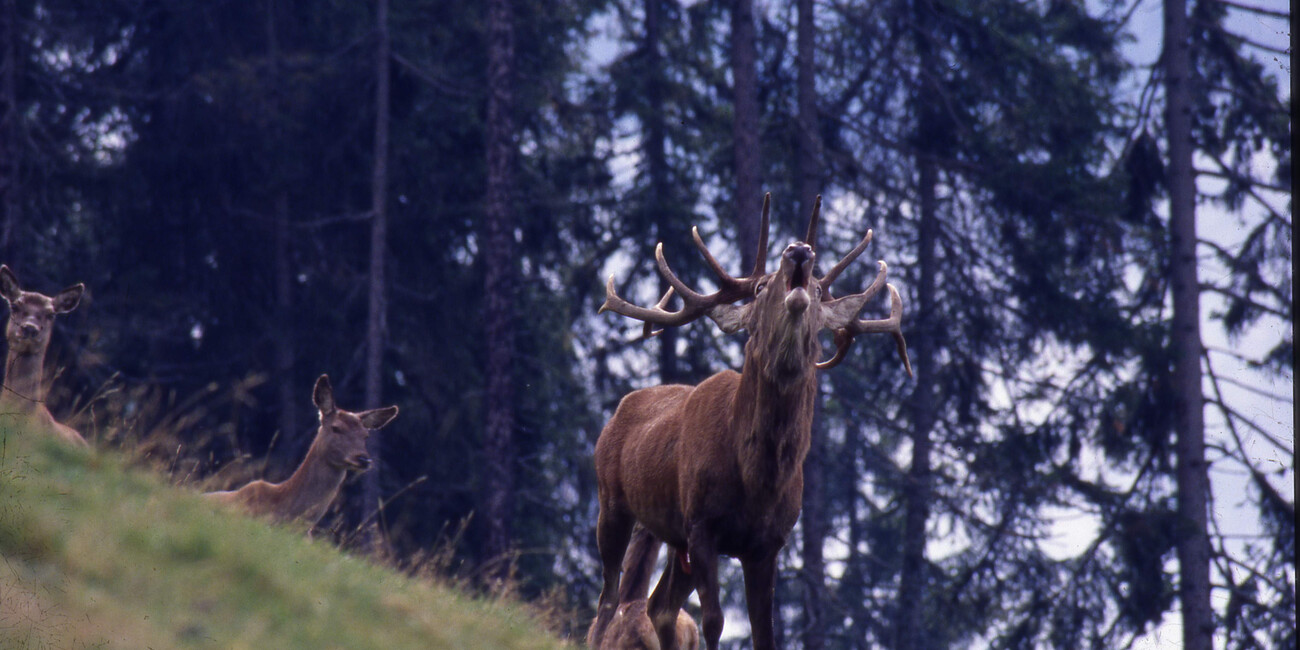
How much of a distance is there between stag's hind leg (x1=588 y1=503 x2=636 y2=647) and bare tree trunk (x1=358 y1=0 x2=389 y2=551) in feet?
30.1

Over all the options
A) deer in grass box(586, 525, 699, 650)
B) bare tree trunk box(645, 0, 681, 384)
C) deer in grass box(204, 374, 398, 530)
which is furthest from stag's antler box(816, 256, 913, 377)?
bare tree trunk box(645, 0, 681, 384)

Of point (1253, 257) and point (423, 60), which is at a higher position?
point (423, 60)

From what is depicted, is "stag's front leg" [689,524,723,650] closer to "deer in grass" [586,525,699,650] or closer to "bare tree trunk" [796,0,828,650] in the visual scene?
"deer in grass" [586,525,699,650]

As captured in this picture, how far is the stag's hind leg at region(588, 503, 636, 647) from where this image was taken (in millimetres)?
9414

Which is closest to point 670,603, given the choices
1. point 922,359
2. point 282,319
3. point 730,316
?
point 730,316

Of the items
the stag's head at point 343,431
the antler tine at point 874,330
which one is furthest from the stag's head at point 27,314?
the antler tine at point 874,330

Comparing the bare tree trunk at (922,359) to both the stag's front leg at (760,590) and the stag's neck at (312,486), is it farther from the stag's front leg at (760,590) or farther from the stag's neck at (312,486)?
the stag's front leg at (760,590)

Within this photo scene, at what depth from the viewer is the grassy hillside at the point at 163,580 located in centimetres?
531

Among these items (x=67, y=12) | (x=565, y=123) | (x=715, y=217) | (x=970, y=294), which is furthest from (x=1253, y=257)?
(x=67, y=12)

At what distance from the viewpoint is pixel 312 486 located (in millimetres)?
11594

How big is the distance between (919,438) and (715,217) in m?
5.74

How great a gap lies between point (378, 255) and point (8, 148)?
5468mm

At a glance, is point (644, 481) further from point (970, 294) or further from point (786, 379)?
point (970, 294)

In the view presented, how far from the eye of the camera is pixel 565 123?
23.5 m
